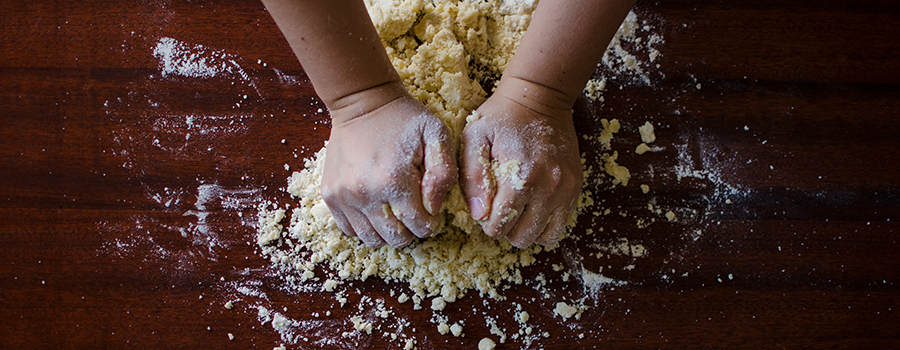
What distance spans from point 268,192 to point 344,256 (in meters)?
0.16

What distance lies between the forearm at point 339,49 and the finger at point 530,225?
0.24 meters

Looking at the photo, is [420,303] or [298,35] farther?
[420,303]

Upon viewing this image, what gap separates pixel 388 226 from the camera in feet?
2.06

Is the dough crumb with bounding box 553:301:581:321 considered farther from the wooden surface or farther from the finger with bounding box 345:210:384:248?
the finger with bounding box 345:210:384:248

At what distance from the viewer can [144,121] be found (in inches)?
30.2

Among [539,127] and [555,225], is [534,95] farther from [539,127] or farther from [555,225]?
[555,225]

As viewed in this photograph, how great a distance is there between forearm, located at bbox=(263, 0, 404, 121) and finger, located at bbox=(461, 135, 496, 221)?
136 millimetres

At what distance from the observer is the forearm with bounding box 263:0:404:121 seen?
57cm

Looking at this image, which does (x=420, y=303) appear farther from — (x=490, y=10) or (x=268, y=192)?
(x=490, y=10)

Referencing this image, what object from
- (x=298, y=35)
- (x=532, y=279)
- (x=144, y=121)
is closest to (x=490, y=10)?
(x=298, y=35)

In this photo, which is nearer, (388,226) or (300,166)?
(388,226)

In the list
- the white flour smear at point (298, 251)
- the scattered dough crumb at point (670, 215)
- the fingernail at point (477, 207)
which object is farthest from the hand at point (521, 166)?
the scattered dough crumb at point (670, 215)

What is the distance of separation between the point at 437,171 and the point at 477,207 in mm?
72

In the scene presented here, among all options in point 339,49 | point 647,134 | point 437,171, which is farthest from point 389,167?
point 647,134
